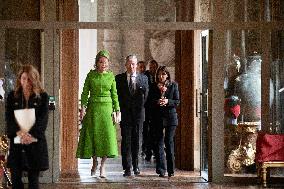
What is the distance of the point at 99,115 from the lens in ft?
33.5

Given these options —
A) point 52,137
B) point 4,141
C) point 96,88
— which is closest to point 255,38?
point 96,88

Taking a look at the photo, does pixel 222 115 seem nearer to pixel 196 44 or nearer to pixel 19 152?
pixel 196 44

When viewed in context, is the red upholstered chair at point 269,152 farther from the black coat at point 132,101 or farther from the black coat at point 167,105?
the black coat at point 132,101

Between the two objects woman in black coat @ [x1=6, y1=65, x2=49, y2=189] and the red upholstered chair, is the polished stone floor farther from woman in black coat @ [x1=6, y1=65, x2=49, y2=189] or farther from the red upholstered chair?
woman in black coat @ [x1=6, y1=65, x2=49, y2=189]

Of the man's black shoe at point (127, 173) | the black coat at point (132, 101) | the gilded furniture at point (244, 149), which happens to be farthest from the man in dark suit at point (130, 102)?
the gilded furniture at point (244, 149)

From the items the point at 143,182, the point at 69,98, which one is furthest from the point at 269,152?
the point at 69,98

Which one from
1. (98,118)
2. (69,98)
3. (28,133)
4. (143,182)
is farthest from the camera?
(69,98)

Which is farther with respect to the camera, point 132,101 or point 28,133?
point 132,101

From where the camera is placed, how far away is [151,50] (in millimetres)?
16875

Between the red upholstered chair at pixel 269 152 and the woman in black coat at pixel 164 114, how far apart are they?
3.87ft

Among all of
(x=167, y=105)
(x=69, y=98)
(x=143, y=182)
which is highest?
(x=69, y=98)

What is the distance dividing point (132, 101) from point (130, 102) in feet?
0.10

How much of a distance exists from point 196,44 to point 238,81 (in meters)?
1.67

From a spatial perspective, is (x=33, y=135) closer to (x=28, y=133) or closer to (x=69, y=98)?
(x=28, y=133)
